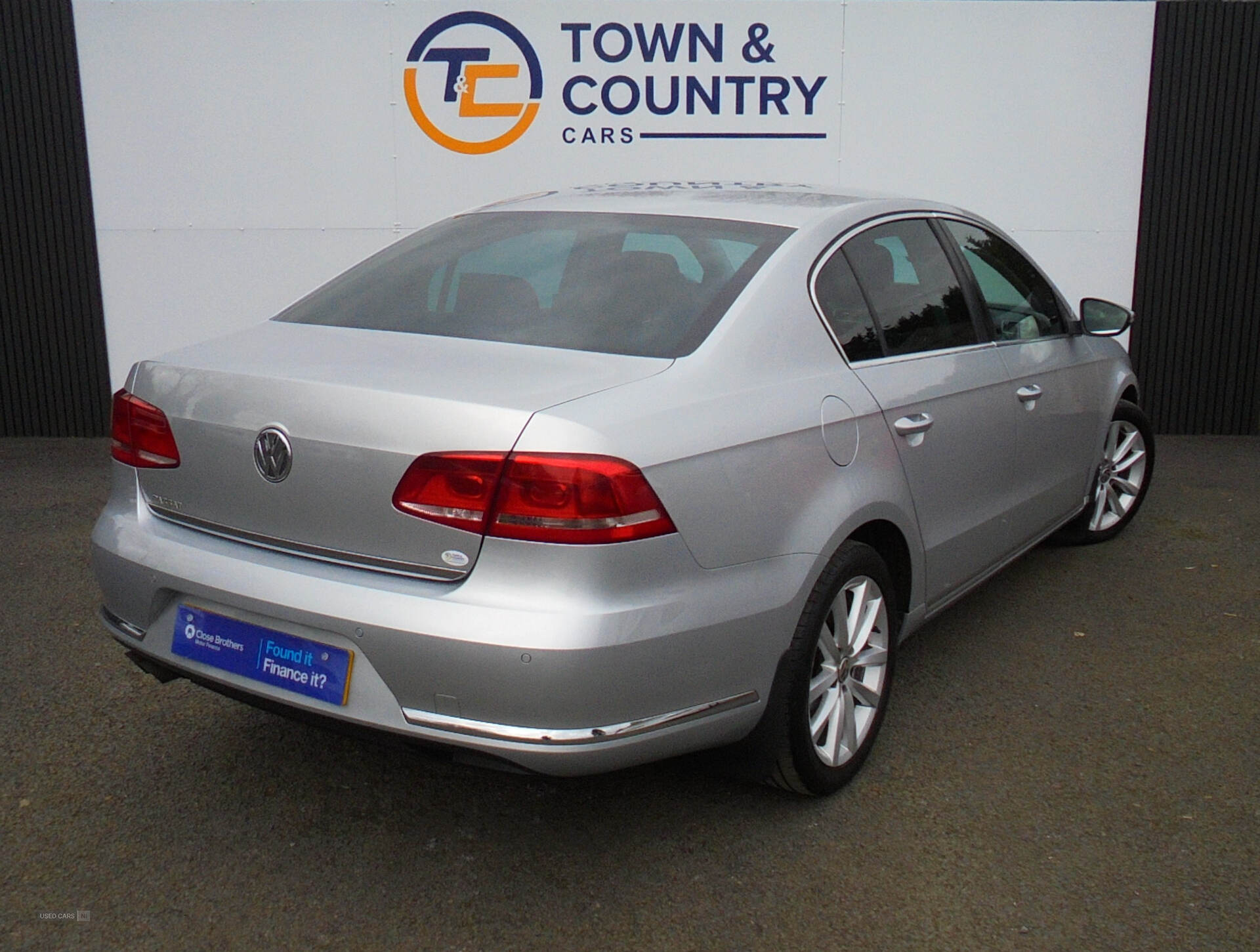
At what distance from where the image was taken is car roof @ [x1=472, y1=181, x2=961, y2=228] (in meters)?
3.32

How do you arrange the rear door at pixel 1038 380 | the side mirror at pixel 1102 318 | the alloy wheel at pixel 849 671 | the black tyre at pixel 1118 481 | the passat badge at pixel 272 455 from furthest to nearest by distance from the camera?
1. the black tyre at pixel 1118 481
2. the side mirror at pixel 1102 318
3. the rear door at pixel 1038 380
4. the alloy wheel at pixel 849 671
5. the passat badge at pixel 272 455

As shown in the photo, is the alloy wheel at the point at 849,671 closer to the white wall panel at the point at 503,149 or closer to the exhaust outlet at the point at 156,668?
the exhaust outlet at the point at 156,668

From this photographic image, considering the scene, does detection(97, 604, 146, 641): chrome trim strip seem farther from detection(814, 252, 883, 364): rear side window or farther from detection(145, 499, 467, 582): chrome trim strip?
detection(814, 252, 883, 364): rear side window

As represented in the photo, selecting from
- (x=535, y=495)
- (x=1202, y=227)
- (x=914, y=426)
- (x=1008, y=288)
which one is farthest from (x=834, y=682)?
(x=1202, y=227)

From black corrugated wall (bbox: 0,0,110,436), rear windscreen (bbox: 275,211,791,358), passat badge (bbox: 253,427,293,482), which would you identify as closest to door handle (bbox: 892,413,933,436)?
rear windscreen (bbox: 275,211,791,358)

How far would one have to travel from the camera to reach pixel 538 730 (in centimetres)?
230

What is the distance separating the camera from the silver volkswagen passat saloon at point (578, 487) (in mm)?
2307

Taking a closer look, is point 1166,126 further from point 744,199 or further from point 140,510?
point 140,510

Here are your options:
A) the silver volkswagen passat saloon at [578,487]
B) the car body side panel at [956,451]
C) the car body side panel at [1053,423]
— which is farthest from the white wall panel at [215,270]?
the car body side panel at [956,451]

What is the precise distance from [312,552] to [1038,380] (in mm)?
2713

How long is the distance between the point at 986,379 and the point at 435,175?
4719 mm

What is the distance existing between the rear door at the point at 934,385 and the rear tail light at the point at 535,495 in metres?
1.04

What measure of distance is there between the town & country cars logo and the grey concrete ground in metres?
4.39

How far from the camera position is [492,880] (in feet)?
A: 8.80
